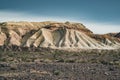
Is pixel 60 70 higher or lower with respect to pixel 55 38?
higher

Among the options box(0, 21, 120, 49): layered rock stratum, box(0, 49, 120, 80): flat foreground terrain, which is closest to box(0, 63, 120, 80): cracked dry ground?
box(0, 49, 120, 80): flat foreground terrain

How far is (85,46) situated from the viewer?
14925cm

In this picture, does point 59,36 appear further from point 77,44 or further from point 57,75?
point 57,75

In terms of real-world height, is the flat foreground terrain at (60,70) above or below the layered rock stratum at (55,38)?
above

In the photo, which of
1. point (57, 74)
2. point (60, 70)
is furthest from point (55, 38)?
point (57, 74)

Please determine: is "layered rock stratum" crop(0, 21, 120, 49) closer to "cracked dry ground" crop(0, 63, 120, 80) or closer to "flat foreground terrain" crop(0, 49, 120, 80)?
"flat foreground terrain" crop(0, 49, 120, 80)

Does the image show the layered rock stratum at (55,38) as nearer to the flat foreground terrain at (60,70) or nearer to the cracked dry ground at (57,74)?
the flat foreground terrain at (60,70)

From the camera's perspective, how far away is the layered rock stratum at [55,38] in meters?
151

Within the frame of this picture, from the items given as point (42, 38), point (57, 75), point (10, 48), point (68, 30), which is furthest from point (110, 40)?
point (57, 75)

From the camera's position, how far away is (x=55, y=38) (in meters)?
160

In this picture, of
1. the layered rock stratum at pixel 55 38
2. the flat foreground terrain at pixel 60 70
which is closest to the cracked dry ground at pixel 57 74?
the flat foreground terrain at pixel 60 70

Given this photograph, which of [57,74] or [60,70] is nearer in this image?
[57,74]

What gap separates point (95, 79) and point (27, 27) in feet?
496

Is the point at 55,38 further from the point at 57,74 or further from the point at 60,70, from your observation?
the point at 57,74
